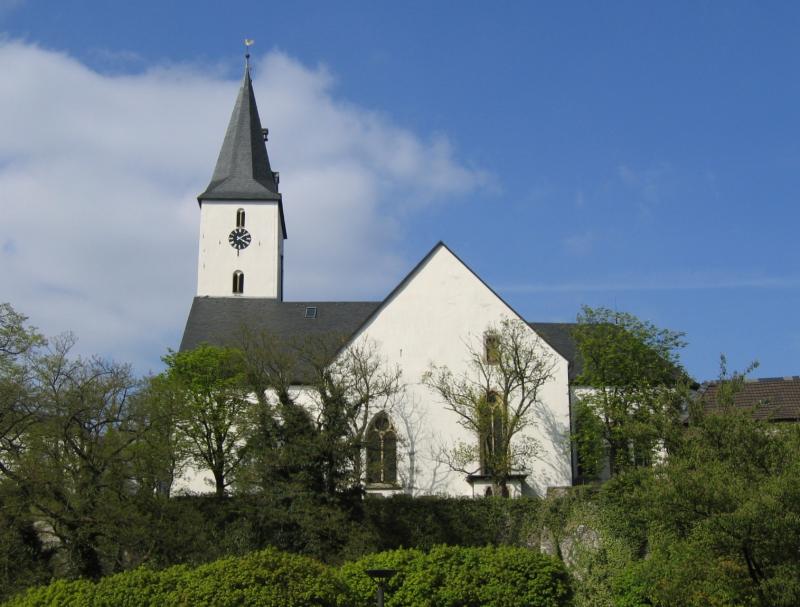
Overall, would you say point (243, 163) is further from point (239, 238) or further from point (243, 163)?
point (239, 238)

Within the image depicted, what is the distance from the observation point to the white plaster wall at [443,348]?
4225cm

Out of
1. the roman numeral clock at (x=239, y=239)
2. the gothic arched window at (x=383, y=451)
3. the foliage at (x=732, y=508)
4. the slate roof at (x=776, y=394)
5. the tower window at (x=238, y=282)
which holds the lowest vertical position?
the foliage at (x=732, y=508)

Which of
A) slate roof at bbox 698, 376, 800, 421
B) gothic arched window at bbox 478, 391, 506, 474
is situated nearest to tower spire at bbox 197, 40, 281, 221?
gothic arched window at bbox 478, 391, 506, 474

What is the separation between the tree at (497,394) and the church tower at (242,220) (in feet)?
55.2

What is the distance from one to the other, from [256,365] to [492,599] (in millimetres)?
14457

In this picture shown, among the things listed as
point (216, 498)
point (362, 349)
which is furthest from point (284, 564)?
point (362, 349)

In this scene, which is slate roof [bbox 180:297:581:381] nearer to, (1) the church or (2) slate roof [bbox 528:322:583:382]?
(2) slate roof [bbox 528:322:583:382]

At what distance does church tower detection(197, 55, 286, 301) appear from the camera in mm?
56688

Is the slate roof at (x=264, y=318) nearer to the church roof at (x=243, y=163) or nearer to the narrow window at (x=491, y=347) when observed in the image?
the church roof at (x=243, y=163)

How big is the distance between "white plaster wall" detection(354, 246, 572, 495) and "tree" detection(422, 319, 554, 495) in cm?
40

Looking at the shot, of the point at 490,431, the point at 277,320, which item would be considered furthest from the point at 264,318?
the point at 490,431

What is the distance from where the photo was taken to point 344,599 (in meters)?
22.6

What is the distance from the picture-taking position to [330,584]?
2241 cm

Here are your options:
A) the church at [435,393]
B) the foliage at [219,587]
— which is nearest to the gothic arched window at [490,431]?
the church at [435,393]
